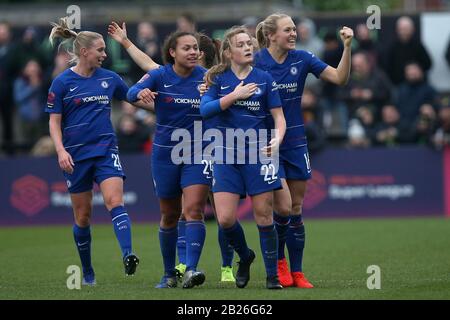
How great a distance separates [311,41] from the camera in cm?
2191

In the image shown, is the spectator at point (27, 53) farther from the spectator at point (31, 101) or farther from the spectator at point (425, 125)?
the spectator at point (425, 125)

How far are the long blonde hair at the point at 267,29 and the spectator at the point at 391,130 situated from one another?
1022cm

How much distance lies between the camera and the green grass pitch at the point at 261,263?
960 cm

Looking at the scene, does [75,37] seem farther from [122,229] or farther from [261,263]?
[261,263]

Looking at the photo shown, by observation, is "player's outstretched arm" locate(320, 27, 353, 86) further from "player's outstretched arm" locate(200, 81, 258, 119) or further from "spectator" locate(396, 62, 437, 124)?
"spectator" locate(396, 62, 437, 124)

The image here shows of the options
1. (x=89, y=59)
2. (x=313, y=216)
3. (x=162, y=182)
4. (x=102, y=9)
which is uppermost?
(x=102, y=9)

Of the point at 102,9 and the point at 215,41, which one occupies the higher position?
the point at 102,9

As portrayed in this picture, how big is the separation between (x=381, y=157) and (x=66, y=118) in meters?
10.2

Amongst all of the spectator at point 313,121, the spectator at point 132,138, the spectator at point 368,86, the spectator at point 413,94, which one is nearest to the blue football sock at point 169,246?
the spectator at point 313,121

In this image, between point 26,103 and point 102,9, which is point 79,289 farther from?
point 102,9

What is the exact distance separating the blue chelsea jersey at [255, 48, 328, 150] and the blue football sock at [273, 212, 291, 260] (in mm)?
677

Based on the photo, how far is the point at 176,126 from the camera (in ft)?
34.5

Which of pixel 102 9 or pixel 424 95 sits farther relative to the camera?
pixel 102 9

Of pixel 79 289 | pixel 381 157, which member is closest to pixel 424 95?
pixel 381 157
